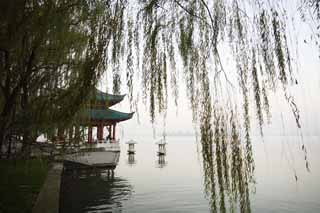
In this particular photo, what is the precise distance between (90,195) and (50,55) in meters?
7.07

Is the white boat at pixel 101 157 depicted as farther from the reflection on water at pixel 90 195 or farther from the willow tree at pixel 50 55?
the willow tree at pixel 50 55

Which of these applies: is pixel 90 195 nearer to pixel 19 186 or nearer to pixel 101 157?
pixel 101 157

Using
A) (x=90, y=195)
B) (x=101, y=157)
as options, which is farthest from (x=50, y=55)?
(x=101, y=157)

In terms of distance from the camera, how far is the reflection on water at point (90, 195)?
7512mm

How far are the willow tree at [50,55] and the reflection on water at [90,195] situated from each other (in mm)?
4411

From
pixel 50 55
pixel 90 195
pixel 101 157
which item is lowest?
pixel 90 195

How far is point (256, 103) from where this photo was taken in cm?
179

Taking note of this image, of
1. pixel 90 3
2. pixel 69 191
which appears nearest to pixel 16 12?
pixel 90 3

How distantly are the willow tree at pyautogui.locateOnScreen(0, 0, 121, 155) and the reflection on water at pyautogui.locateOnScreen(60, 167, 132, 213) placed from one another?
4411 millimetres

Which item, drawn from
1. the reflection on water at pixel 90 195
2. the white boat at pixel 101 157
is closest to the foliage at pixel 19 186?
the reflection on water at pixel 90 195

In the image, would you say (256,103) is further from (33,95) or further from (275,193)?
(275,193)

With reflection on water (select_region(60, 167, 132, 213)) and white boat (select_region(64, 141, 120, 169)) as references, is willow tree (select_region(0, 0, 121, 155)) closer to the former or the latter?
reflection on water (select_region(60, 167, 132, 213))

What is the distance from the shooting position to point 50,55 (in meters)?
3.39

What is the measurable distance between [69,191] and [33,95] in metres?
6.86
